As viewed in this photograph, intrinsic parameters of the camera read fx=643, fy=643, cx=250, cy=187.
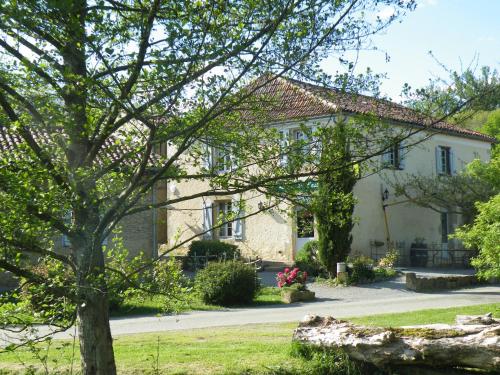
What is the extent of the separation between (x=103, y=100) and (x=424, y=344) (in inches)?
166

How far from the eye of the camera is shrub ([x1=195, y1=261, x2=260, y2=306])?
16609 millimetres

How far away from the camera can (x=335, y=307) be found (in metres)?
16.0

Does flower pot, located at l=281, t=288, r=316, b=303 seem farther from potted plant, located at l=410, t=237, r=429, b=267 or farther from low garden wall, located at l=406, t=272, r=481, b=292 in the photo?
potted plant, located at l=410, t=237, r=429, b=267

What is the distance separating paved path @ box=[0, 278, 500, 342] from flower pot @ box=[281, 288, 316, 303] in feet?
1.17

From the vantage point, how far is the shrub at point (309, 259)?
23406mm

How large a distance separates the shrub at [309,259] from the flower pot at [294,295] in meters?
5.35

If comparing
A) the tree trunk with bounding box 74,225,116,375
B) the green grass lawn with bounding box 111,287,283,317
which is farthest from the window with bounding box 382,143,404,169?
the green grass lawn with bounding box 111,287,283,317

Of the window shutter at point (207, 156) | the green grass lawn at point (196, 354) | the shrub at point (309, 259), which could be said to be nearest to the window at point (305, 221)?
the window shutter at point (207, 156)

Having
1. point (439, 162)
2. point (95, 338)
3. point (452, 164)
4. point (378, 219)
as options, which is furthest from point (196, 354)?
point (452, 164)

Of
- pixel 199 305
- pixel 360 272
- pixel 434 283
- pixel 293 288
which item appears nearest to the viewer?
pixel 199 305

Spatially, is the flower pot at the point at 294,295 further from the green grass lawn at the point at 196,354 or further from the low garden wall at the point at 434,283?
the green grass lawn at the point at 196,354

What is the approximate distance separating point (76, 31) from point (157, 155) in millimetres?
2487

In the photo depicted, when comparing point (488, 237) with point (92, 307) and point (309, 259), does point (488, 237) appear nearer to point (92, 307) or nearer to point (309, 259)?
point (92, 307)

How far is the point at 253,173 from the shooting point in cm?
664
